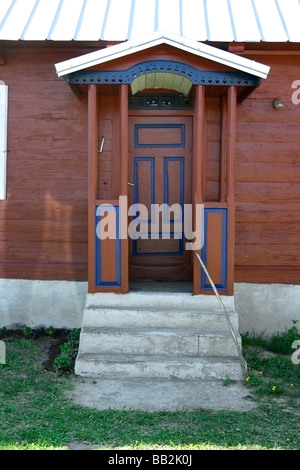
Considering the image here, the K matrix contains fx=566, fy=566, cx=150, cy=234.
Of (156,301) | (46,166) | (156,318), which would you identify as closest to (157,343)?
(156,318)

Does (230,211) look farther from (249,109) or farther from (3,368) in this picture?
(3,368)

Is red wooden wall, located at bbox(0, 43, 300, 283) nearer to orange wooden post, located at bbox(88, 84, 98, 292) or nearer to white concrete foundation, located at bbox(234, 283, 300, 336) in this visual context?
white concrete foundation, located at bbox(234, 283, 300, 336)

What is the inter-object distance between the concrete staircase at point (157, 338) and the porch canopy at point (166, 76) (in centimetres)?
21

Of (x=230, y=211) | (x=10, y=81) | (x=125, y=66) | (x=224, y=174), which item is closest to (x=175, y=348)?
(x=230, y=211)

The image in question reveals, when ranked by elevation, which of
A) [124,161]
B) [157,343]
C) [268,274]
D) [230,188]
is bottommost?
[157,343]

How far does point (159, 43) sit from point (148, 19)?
135 cm

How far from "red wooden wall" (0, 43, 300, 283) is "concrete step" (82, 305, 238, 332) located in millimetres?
1242

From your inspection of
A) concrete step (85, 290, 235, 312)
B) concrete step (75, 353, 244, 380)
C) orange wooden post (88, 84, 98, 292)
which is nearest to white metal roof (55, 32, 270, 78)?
orange wooden post (88, 84, 98, 292)

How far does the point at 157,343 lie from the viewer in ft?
18.8

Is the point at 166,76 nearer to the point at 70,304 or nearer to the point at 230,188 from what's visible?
the point at 230,188

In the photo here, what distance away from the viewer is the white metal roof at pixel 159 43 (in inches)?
226

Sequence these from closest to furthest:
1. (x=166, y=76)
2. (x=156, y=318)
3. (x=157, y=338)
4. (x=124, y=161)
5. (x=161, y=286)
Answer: (x=157, y=338) → (x=156, y=318) → (x=124, y=161) → (x=166, y=76) → (x=161, y=286)

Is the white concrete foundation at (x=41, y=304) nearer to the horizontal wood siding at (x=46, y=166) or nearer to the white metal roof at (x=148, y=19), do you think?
the horizontal wood siding at (x=46, y=166)

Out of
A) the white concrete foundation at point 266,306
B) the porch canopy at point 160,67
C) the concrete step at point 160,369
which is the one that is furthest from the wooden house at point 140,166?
the concrete step at point 160,369
